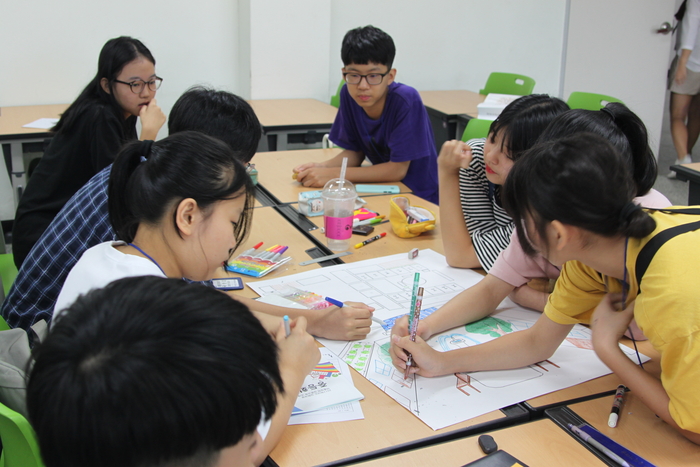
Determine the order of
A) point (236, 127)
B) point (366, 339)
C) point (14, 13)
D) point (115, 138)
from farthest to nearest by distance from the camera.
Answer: point (14, 13) < point (115, 138) < point (236, 127) < point (366, 339)

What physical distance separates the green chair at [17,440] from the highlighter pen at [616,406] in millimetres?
944

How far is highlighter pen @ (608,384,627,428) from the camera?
1.02 metres

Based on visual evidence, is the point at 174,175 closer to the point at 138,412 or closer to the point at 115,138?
the point at 138,412

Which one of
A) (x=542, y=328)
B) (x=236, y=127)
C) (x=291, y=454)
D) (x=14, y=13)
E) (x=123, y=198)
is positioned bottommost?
(x=291, y=454)

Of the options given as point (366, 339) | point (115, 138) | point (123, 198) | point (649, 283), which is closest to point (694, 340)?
point (649, 283)

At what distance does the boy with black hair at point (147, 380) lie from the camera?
55 centimetres

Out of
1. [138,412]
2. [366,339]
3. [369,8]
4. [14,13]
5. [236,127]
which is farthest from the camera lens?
[369,8]

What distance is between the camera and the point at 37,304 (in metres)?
1.45

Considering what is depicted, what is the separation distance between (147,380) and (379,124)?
2209 mm

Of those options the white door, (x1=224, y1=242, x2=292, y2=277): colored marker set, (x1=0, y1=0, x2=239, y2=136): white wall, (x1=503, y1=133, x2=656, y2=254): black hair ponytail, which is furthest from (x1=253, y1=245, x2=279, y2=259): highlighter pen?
the white door

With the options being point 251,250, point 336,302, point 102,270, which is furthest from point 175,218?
point 251,250

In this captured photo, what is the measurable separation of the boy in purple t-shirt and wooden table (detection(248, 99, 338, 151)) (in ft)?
2.61

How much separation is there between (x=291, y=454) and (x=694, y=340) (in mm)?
661

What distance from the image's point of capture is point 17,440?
0.90 metres
